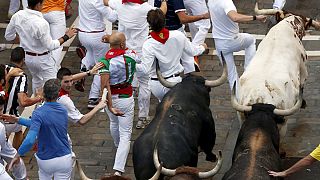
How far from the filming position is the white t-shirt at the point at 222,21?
12.4m

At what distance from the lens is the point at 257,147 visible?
9.65m

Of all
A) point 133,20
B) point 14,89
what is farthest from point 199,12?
point 14,89

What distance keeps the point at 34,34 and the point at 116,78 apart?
70.5 inches

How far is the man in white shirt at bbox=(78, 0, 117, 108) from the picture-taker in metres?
13.3

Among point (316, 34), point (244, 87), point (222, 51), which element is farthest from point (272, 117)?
point (316, 34)

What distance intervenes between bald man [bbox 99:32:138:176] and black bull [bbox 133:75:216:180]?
623mm

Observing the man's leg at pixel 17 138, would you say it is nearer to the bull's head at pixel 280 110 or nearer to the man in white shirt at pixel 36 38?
the man in white shirt at pixel 36 38

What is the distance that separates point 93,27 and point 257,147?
4854 millimetres

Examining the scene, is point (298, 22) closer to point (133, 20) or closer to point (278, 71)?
point (278, 71)

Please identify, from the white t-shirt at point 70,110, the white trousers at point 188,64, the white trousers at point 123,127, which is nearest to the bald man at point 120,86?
the white trousers at point 123,127

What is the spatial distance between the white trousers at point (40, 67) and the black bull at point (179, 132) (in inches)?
98.1

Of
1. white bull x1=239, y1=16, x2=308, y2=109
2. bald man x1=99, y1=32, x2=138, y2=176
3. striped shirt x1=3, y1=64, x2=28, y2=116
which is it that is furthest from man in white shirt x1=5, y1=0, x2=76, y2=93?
white bull x1=239, y1=16, x2=308, y2=109

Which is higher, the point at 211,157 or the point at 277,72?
the point at 277,72

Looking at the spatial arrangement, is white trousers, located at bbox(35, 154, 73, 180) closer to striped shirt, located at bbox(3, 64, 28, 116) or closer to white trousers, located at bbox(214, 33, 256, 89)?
striped shirt, located at bbox(3, 64, 28, 116)
